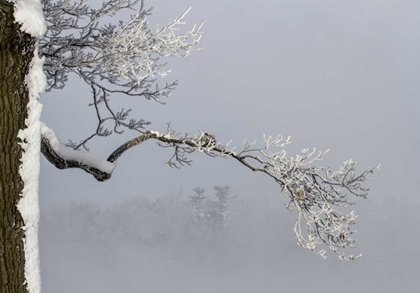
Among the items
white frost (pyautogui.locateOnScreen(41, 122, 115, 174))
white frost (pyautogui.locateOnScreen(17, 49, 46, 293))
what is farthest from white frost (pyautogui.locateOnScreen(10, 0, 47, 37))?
white frost (pyautogui.locateOnScreen(41, 122, 115, 174))

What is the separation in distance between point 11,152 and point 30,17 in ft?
2.72

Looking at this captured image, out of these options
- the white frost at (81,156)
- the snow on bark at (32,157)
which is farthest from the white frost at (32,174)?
the white frost at (81,156)

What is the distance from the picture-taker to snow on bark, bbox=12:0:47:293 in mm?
2652

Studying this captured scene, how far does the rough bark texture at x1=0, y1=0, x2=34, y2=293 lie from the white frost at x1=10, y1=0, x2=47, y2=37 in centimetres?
4

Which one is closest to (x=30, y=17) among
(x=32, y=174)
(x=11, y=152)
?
(x=11, y=152)

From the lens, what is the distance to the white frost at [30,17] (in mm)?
2559

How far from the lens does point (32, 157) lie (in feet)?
8.98

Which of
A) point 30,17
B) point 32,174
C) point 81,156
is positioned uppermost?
point 81,156

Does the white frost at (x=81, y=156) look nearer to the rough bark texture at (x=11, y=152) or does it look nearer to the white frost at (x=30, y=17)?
the rough bark texture at (x=11, y=152)

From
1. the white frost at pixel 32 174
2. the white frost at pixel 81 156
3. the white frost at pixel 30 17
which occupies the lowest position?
the white frost at pixel 32 174

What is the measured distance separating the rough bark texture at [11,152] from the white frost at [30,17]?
0.04 m

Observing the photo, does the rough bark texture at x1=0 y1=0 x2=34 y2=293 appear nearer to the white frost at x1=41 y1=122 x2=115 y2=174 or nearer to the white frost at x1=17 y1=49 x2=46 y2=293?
the white frost at x1=17 y1=49 x2=46 y2=293

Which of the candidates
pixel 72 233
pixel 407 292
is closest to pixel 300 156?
pixel 72 233

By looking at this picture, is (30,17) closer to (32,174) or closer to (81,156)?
(32,174)
